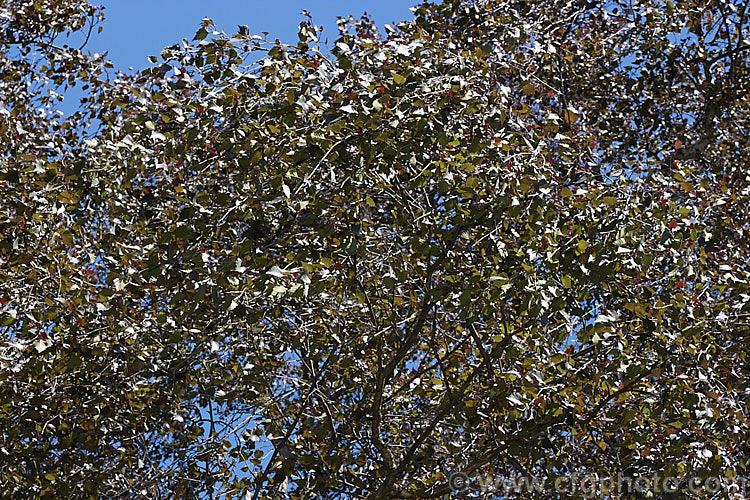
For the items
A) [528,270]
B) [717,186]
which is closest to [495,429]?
[528,270]

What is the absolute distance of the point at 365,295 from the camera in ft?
16.8

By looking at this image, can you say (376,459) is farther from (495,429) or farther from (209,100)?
(209,100)

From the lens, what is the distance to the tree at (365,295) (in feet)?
15.6

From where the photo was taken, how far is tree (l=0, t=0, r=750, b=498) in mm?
4746

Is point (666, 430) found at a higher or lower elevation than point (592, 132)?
lower

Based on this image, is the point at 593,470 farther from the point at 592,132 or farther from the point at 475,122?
the point at 592,132

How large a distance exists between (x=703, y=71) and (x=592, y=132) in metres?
1.55

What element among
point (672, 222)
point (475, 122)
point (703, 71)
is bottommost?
point (672, 222)

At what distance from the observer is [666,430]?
5.15 m

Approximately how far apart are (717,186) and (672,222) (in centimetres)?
342

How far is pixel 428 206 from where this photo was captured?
5.28 meters

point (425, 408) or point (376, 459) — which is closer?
point (376, 459)

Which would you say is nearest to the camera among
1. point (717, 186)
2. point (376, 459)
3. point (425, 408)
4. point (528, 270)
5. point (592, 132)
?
point (528, 270)

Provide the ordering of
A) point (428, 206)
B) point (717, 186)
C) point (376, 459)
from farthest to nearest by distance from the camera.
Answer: point (717, 186) < point (376, 459) < point (428, 206)
